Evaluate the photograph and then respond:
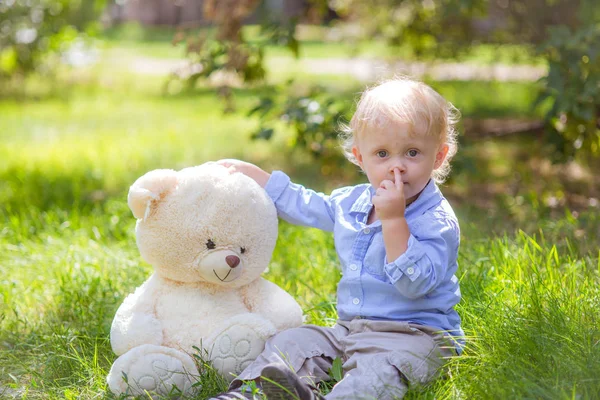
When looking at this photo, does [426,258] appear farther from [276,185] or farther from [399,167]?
[276,185]

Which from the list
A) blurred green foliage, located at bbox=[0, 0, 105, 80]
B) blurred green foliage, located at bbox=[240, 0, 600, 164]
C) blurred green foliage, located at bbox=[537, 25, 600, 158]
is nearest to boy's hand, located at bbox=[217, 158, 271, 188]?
blurred green foliage, located at bbox=[240, 0, 600, 164]

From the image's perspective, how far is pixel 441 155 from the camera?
2.47 meters

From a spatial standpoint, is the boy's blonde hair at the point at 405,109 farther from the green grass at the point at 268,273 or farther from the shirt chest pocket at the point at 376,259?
the green grass at the point at 268,273

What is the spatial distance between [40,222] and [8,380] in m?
1.71

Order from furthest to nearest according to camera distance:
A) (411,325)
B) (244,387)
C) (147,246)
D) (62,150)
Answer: (62,150) < (147,246) < (411,325) < (244,387)

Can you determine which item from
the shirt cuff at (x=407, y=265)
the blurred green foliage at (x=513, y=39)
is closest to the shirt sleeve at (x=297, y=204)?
the shirt cuff at (x=407, y=265)

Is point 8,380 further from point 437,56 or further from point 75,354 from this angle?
point 437,56

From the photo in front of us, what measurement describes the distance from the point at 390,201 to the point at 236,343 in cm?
70

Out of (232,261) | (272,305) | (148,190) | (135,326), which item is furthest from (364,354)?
(148,190)

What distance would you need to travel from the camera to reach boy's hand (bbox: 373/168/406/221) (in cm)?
225

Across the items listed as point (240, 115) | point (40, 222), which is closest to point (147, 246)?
point (40, 222)

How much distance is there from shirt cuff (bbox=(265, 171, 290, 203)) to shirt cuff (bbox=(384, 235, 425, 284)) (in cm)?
60

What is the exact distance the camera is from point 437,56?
256 inches

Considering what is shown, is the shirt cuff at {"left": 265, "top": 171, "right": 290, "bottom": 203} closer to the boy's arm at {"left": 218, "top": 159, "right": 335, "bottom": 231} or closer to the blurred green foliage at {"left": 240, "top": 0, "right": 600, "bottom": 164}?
the boy's arm at {"left": 218, "top": 159, "right": 335, "bottom": 231}
